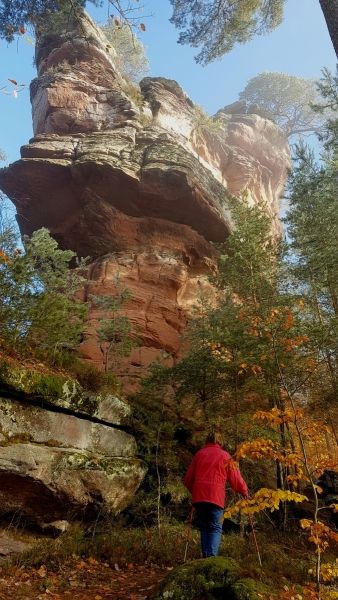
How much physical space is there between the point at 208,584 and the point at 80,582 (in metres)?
2.81

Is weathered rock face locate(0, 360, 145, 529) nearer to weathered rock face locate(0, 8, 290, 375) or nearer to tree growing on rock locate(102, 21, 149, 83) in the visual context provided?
weathered rock face locate(0, 8, 290, 375)

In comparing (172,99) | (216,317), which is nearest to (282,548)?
(216,317)

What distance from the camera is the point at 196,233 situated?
2066 centimetres

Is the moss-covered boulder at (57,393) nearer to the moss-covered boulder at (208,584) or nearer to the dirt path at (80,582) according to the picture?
the dirt path at (80,582)

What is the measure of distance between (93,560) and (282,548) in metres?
4.00

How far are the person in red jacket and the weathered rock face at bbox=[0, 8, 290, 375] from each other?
9713 mm

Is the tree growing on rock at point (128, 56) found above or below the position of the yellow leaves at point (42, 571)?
above

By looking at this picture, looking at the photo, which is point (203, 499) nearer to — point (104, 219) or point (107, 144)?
point (104, 219)

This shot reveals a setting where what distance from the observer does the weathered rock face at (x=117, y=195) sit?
60.5 feet

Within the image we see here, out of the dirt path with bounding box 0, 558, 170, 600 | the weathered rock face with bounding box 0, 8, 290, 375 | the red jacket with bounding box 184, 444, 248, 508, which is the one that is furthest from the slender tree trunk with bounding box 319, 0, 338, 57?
the weathered rock face with bounding box 0, 8, 290, 375

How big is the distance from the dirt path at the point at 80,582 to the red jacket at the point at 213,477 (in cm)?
138

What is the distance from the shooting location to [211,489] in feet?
19.0

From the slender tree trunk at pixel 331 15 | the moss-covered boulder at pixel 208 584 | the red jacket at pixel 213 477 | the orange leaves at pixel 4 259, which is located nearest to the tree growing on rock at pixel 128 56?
the slender tree trunk at pixel 331 15

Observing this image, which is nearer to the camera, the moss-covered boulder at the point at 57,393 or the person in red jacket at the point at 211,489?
the person in red jacket at the point at 211,489
